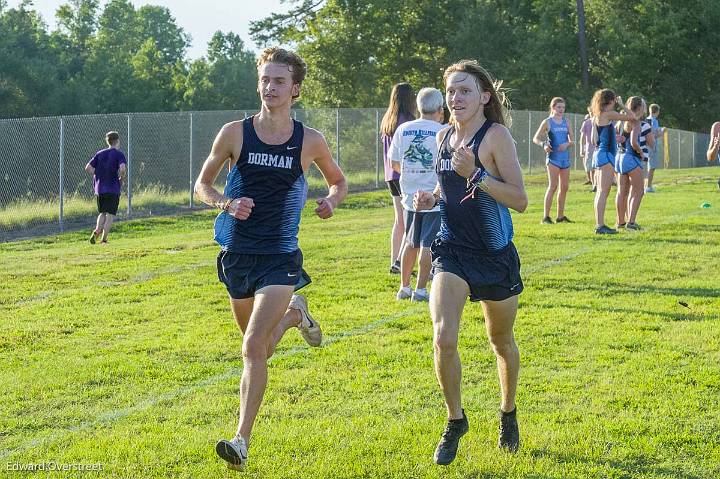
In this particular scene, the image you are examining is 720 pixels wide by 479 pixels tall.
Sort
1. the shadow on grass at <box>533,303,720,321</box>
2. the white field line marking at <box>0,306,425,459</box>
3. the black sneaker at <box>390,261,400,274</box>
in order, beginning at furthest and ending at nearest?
the black sneaker at <box>390,261,400,274</box>
the shadow on grass at <box>533,303,720,321</box>
the white field line marking at <box>0,306,425,459</box>

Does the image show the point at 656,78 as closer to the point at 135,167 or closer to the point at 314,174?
the point at 314,174

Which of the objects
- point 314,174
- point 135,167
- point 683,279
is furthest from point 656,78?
point 683,279

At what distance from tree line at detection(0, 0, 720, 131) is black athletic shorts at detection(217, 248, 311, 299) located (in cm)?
4925

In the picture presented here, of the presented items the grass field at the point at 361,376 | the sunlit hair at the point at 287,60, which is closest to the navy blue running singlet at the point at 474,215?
the sunlit hair at the point at 287,60

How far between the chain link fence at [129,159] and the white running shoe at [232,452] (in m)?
16.2

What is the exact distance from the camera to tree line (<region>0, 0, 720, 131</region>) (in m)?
55.2

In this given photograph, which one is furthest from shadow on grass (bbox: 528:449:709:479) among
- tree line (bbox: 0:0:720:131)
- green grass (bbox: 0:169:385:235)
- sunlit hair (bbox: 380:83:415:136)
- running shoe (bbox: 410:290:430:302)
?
tree line (bbox: 0:0:720:131)

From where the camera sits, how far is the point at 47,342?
9.05m

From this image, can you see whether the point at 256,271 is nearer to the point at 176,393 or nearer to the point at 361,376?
the point at 176,393

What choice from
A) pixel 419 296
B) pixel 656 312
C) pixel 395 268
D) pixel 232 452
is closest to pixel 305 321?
pixel 232 452

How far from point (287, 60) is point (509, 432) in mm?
2253

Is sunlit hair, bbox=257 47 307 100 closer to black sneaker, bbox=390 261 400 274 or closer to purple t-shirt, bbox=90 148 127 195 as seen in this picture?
black sneaker, bbox=390 261 400 274

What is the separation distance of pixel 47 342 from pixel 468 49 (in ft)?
160

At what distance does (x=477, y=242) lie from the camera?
5773 millimetres
